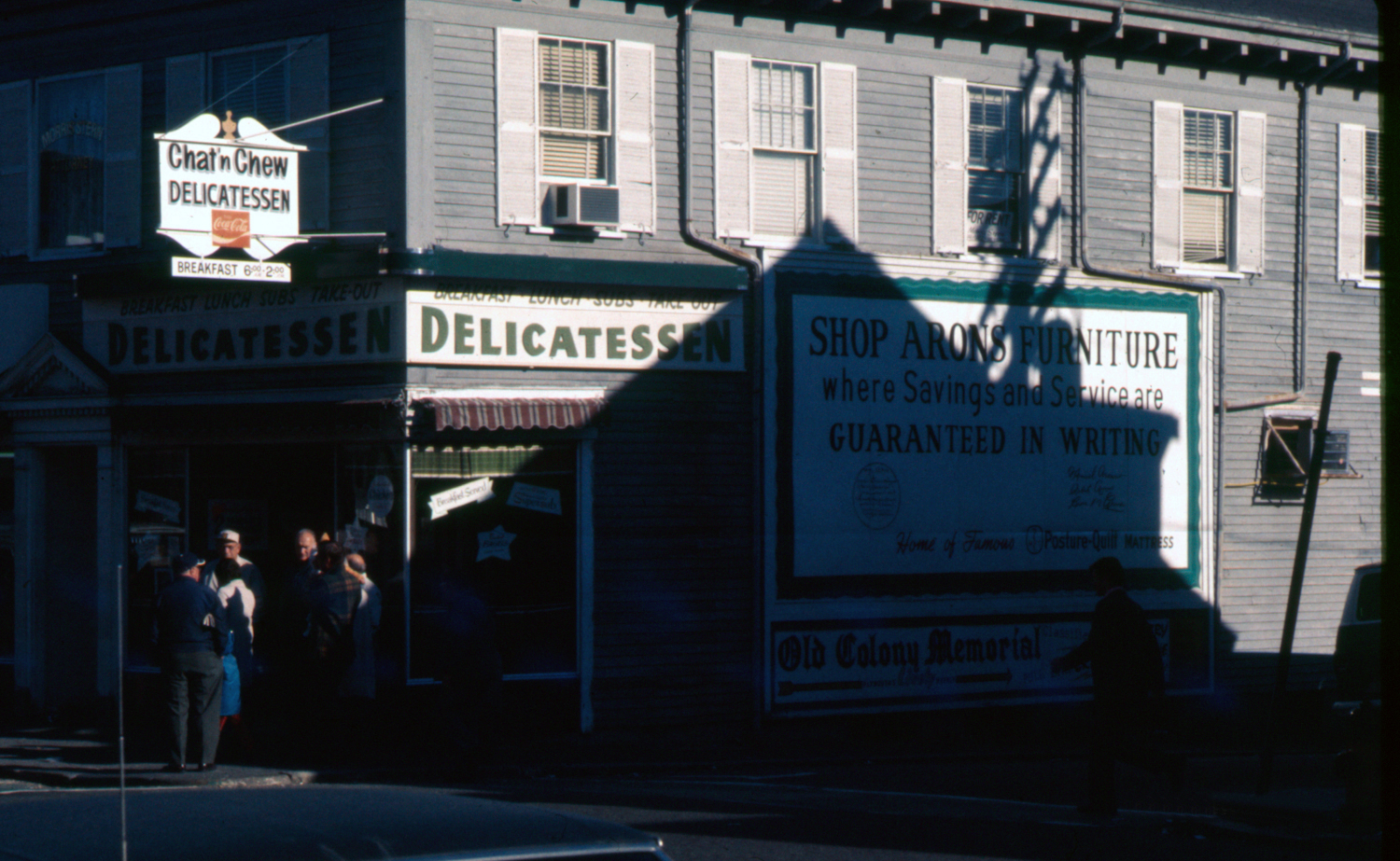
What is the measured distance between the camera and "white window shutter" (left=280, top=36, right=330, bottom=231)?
15.5 m

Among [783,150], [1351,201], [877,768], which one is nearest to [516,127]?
[783,150]

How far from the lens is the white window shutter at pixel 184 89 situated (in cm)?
1620

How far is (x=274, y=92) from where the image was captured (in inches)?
627

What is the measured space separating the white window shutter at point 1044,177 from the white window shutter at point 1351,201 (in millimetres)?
4418

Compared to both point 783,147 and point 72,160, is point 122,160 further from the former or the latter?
point 783,147

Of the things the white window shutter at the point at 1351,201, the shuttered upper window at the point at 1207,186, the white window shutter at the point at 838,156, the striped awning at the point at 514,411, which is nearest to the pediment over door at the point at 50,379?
the striped awning at the point at 514,411

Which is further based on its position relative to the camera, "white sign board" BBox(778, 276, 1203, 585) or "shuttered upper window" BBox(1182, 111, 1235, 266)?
"shuttered upper window" BBox(1182, 111, 1235, 266)

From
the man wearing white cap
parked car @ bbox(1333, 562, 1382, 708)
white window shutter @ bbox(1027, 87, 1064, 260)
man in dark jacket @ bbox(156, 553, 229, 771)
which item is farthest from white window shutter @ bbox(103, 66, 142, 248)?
parked car @ bbox(1333, 562, 1382, 708)

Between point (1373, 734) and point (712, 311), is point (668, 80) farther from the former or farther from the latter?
point (1373, 734)

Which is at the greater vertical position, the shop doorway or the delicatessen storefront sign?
the delicatessen storefront sign

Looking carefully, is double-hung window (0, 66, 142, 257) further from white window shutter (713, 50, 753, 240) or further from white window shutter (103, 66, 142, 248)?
white window shutter (713, 50, 753, 240)

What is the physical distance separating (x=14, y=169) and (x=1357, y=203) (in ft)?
52.9

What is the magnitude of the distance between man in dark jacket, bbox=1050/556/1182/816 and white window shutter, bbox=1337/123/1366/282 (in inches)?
416

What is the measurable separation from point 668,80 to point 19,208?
7.20m
